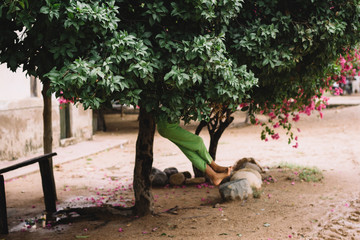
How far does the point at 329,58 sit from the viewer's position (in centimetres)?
499

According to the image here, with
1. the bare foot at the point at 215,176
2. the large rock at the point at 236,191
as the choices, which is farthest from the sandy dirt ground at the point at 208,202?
the bare foot at the point at 215,176

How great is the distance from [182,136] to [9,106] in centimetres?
724

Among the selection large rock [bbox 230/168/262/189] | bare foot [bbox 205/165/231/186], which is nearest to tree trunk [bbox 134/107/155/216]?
bare foot [bbox 205/165/231/186]

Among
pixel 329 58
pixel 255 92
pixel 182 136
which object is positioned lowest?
pixel 182 136

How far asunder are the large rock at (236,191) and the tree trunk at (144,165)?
1283 millimetres

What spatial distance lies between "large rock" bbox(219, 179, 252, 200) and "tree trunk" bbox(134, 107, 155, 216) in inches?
50.5

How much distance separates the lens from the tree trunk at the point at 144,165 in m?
5.74

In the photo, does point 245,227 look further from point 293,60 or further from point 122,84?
point 122,84

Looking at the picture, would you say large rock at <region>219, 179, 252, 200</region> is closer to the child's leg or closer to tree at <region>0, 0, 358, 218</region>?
the child's leg

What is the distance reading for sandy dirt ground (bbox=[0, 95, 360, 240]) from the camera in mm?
5434

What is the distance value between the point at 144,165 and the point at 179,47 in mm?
2445

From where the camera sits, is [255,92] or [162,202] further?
[162,202]

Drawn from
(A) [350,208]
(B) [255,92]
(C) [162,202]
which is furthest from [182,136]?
(A) [350,208]

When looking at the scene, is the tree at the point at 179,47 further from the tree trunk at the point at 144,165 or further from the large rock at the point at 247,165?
the large rock at the point at 247,165
